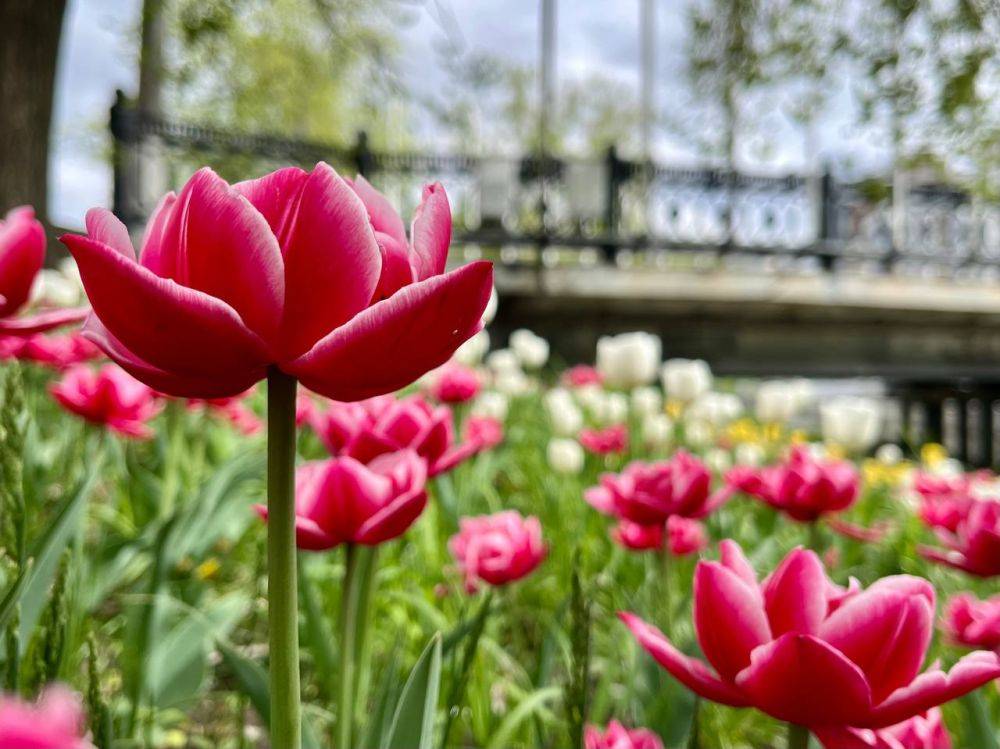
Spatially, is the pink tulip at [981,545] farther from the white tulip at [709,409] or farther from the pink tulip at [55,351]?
the white tulip at [709,409]

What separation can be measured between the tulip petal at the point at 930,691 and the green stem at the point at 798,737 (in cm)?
4

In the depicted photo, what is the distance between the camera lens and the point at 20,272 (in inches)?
29.4

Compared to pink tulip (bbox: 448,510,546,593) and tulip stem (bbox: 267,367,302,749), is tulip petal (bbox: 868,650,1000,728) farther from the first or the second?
pink tulip (bbox: 448,510,546,593)

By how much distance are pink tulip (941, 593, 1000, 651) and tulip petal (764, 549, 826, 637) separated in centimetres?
41

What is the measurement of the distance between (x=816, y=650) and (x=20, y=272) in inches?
27.7

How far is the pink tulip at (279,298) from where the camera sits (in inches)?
14.2

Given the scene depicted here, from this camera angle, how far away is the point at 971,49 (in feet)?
26.2

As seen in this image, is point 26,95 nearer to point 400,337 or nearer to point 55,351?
point 55,351

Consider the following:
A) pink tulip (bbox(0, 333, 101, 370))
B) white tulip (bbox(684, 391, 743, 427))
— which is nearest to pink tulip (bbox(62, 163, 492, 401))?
pink tulip (bbox(0, 333, 101, 370))

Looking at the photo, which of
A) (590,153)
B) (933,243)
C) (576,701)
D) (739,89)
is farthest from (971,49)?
(590,153)

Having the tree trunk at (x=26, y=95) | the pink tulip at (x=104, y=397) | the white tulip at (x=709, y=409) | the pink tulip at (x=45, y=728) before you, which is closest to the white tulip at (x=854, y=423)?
the white tulip at (x=709, y=409)

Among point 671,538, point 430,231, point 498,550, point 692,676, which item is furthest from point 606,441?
point 430,231

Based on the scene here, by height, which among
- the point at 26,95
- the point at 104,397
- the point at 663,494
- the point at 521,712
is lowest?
the point at 521,712

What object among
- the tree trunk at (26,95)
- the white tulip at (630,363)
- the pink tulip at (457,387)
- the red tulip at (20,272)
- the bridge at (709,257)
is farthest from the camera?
the bridge at (709,257)
